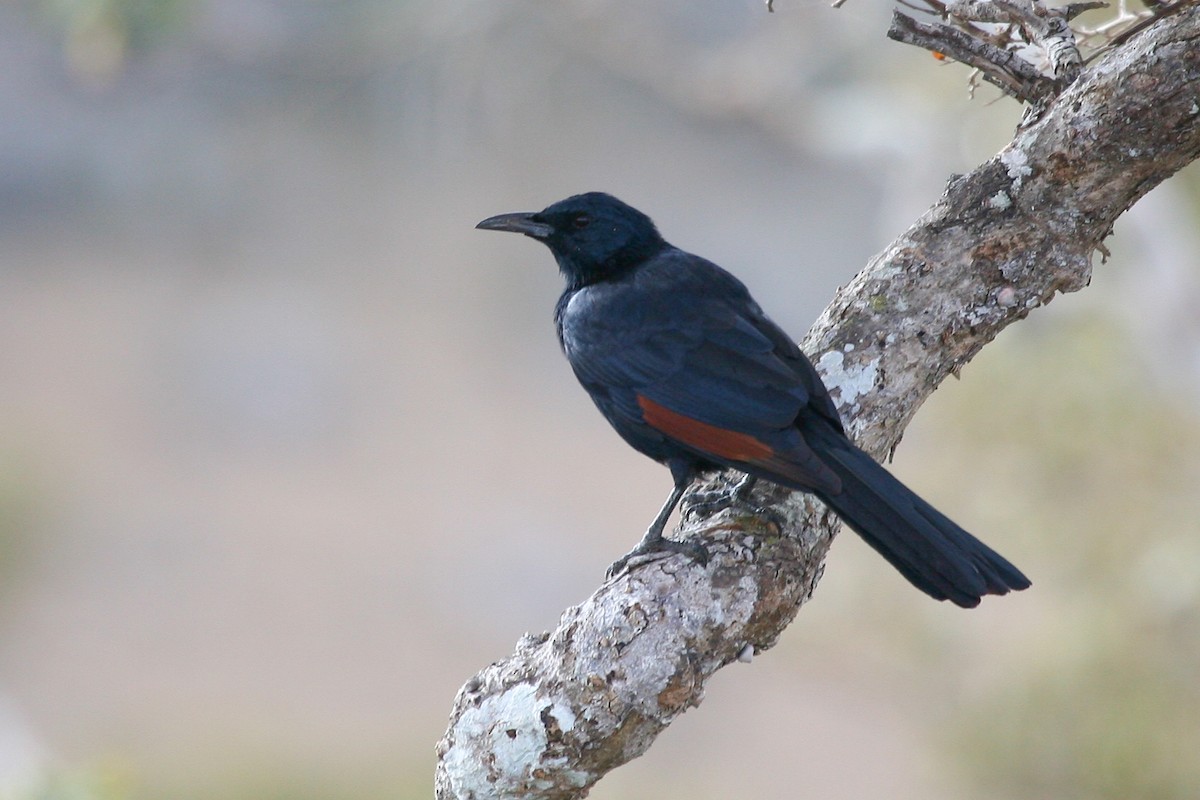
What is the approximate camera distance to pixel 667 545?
112 inches

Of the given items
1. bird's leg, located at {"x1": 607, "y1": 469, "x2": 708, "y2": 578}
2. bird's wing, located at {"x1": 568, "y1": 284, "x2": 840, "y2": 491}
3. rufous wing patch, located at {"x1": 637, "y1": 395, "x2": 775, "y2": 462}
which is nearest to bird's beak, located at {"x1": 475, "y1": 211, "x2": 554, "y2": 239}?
bird's wing, located at {"x1": 568, "y1": 284, "x2": 840, "y2": 491}

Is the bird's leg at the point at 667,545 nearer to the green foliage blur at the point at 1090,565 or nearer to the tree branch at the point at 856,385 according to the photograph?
the tree branch at the point at 856,385

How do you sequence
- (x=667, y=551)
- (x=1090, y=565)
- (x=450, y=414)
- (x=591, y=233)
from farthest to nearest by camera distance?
(x=450, y=414) → (x=1090, y=565) → (x=591, y=233) → (x=667, y=551)

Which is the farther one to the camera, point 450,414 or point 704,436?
point 450,414

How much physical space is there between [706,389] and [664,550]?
0.60 meters

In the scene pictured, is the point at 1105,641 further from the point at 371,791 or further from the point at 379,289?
the point at 379,289

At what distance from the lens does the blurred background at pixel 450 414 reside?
657cm

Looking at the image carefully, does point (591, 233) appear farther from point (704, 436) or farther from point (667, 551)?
point (667, 551)

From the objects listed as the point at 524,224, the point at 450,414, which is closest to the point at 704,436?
the point at 524,224

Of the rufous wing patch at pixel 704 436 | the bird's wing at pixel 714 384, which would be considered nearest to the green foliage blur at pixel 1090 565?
the bird's wing at pixel 714 384

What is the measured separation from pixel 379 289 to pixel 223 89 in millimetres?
4139

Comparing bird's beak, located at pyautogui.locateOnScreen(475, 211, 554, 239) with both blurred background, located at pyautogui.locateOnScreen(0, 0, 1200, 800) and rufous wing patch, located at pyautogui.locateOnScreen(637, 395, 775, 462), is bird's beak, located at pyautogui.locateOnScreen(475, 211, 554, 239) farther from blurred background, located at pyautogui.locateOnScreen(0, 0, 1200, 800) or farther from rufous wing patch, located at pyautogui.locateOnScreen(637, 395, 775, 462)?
blurred background, located at pyautogui.locateOnScreen(0, 0, 1200, 800)

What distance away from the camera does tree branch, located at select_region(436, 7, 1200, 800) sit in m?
2.52

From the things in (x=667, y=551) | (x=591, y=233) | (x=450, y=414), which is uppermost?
(x=450, y=414)
